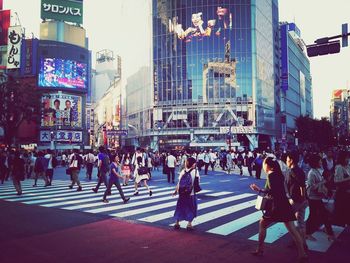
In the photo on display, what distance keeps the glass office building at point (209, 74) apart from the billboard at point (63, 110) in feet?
65.4

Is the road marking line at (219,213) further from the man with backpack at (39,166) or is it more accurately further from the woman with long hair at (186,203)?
the man with backpack at (39,166)

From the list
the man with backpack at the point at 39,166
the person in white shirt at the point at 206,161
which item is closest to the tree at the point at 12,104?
the man with backpack at the point at 39,166

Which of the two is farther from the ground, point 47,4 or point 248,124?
point 47,4

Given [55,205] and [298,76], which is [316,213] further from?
[298,76]

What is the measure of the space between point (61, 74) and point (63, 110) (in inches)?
291

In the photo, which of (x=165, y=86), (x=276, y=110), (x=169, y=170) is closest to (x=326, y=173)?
(x=169, y=170)

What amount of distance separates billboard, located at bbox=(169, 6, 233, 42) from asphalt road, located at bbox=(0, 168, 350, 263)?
177 feet

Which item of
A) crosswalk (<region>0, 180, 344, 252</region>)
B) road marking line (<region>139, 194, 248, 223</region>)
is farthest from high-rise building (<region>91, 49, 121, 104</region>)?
road marking line (<region>139, 194, 248, 223</region>)

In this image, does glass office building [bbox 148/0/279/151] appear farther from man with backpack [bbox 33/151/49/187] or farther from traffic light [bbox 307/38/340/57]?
traffic light [bbox 307/38/340/57]

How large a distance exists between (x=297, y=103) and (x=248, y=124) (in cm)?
4665

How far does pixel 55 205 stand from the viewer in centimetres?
1089

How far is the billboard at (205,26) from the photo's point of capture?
60.9 m

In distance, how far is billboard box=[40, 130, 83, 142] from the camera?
70500 millimetres

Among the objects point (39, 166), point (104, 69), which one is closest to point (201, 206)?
point (39, 166)
